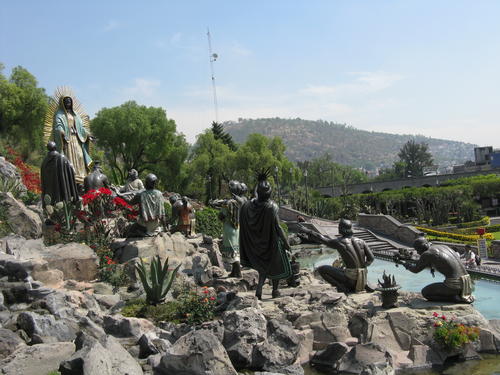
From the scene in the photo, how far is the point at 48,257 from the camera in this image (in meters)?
10.9

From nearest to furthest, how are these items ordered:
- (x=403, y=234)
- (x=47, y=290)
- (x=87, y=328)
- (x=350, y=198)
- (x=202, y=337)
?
(x=202, y=337) → (x=87, y=328) → (x=47, y=290) → (x=403, y=234) → (x=350, y=198)

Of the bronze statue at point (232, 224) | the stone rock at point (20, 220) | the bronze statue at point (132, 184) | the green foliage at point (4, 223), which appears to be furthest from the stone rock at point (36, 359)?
the bronze statue at point (132, 184)

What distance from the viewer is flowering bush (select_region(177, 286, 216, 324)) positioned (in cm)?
864

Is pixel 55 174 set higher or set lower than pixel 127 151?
lower

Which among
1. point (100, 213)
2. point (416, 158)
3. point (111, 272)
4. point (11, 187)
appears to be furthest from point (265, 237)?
point (416, 158)

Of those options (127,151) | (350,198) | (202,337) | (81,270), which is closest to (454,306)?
(202,337)

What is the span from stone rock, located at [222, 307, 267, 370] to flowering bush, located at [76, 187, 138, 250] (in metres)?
6.04

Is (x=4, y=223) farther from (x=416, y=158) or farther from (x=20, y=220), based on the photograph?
(x=416, y=158)

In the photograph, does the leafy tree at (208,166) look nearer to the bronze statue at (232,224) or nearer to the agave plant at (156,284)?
the bronze statue at (232,224)

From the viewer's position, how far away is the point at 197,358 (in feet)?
20.5

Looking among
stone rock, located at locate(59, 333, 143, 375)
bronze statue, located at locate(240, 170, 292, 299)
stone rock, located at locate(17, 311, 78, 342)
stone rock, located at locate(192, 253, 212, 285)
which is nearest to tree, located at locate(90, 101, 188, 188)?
stone rock, located at locate(192, 253, 212, 285)

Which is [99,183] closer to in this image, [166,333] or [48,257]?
[48,257]

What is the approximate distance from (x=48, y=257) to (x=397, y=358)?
7.35 m

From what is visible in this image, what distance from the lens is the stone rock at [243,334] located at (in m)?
7.32
